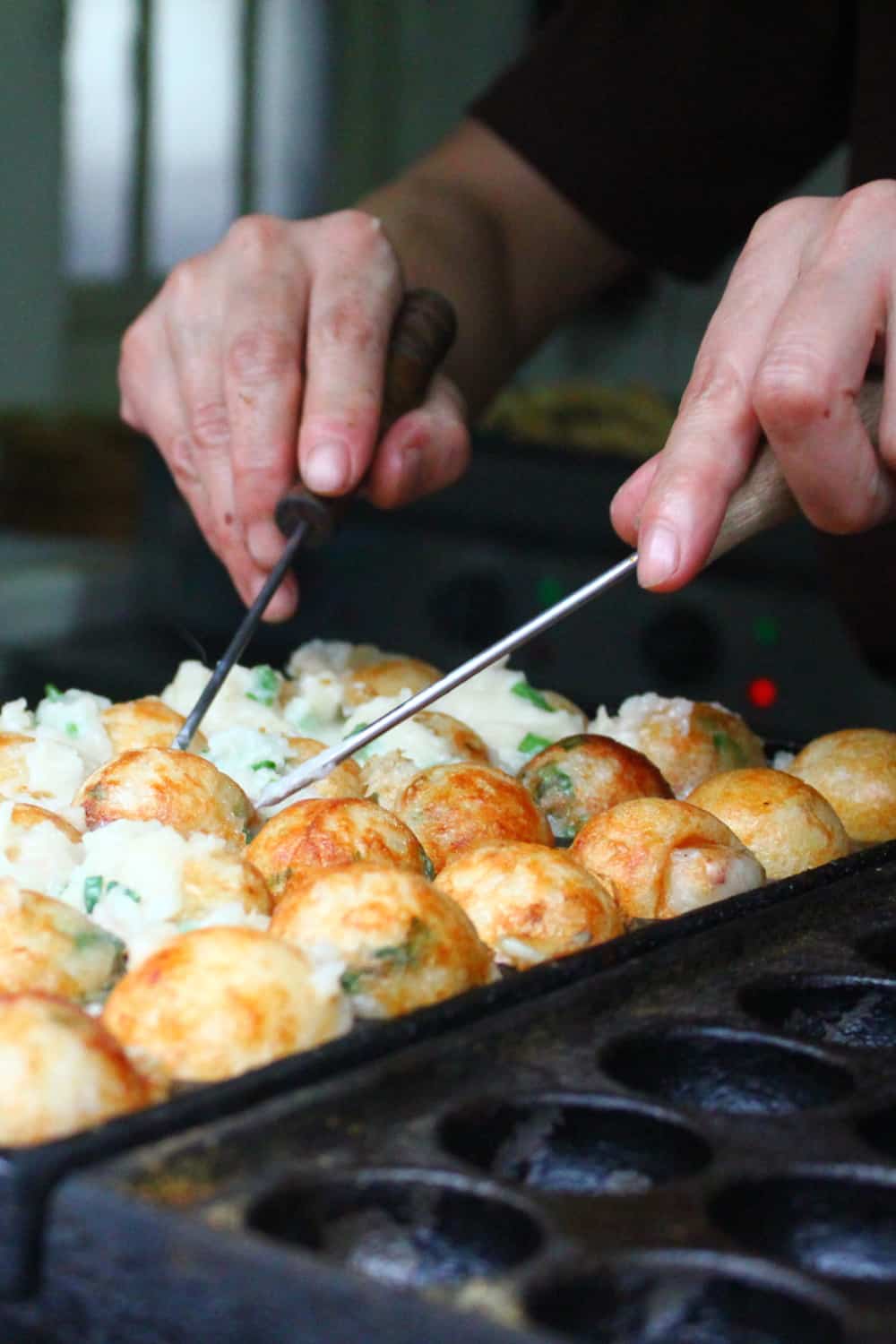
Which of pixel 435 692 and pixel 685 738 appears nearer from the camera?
pixel 435 692

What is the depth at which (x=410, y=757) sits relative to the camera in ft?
5.63

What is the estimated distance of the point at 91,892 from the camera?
51.3 inches

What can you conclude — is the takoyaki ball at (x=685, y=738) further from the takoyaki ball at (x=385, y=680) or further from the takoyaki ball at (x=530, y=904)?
the takoyaki ball at (x=530, y=904)

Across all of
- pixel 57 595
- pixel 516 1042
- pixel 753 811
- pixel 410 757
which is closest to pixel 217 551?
pixel 410 757

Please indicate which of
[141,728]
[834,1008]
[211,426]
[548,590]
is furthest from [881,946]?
[548,590]

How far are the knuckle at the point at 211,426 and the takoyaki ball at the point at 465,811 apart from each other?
77cm

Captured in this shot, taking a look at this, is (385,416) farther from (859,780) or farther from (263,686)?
(859,780)

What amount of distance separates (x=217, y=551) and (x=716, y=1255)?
1.53m

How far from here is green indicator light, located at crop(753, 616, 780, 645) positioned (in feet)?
12.4

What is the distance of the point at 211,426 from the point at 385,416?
215mm

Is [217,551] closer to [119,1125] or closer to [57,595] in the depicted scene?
[119,1125]

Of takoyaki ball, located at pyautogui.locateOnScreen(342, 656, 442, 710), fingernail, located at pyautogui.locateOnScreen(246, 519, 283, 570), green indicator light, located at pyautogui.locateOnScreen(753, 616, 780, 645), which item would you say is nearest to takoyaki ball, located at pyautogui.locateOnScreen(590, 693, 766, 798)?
takoyaki ball, located at pyautogui.locateOnScreen(342, 656, 442, 710)

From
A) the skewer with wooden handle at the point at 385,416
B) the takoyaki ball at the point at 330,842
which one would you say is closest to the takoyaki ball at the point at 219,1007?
the takoyaki ball at the point at 330,842

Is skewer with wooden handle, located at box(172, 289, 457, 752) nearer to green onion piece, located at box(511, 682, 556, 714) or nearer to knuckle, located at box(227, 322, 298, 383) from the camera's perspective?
knuckle, located at box(227, 322, 298, 383)
